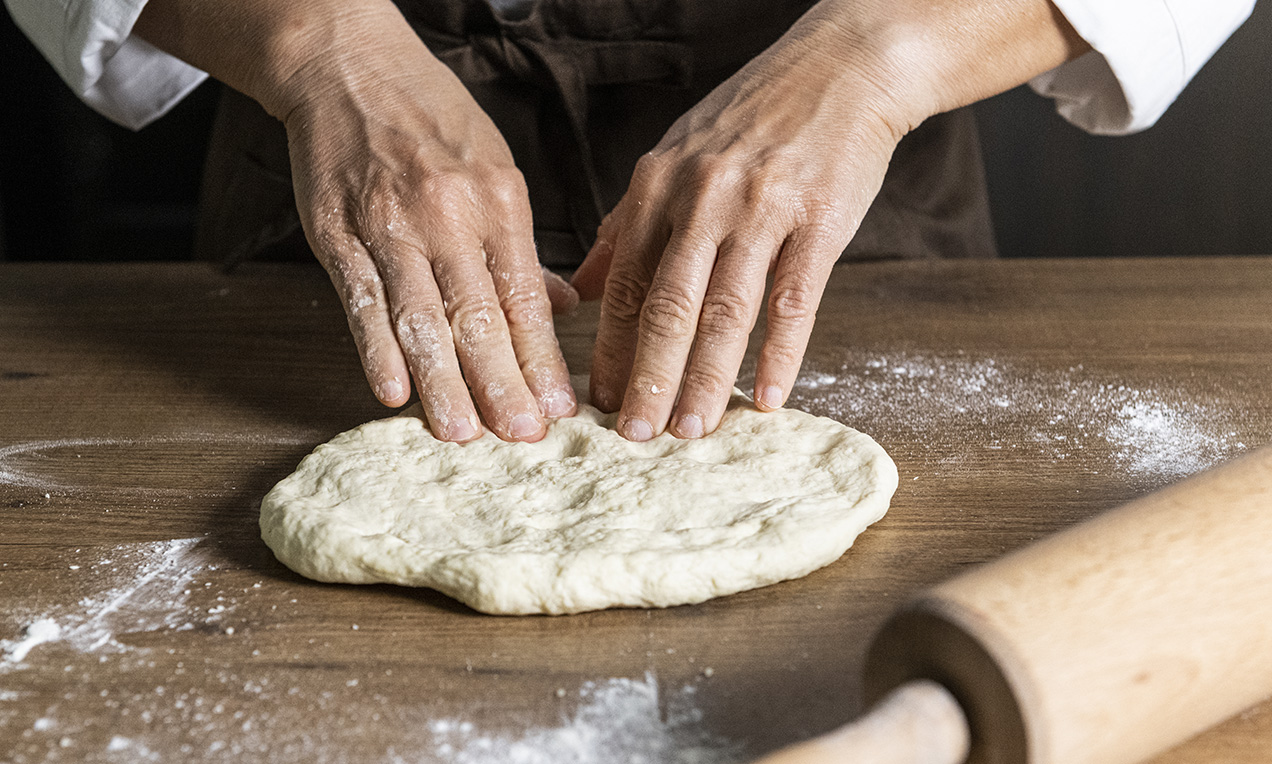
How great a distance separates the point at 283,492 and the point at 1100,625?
0.89m

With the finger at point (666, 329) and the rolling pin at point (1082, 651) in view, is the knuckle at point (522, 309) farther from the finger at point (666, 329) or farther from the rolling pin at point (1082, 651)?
the rolling pin at point (1082, 651)

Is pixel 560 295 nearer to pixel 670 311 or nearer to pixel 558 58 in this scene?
pixel 670 311

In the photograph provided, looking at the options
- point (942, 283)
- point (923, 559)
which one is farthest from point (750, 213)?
point (942, 283)

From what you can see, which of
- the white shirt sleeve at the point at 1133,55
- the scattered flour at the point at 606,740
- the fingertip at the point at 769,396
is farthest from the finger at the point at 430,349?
the white shirt sleeve at the point at 1133,55

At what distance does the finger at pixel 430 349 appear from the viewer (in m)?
1.31

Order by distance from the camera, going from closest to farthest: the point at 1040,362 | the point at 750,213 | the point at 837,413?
1. the point at 750,213
2. the point at 837,413
3. the point at 1040,362

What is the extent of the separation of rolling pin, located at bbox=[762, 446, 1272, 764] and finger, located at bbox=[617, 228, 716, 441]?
53 cm

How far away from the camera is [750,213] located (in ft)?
4.25

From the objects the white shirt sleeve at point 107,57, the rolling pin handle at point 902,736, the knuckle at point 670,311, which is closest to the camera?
the rolling pin handle at point 902,736

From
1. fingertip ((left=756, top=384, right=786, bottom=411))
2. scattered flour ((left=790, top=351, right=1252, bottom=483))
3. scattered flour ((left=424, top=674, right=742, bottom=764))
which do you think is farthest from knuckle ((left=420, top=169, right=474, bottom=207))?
scattered flour ((left=424, top=674, right=742, bottom=764))

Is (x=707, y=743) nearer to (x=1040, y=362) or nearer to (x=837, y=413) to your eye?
(x=837, y=413)

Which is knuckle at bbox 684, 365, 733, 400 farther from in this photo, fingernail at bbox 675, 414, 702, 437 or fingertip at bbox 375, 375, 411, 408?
fingertip at bbox 375, 375, 411, 408

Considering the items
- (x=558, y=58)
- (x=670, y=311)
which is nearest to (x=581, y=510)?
(x=670, y=311)

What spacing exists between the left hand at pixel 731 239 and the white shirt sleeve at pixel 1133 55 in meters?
0.44
